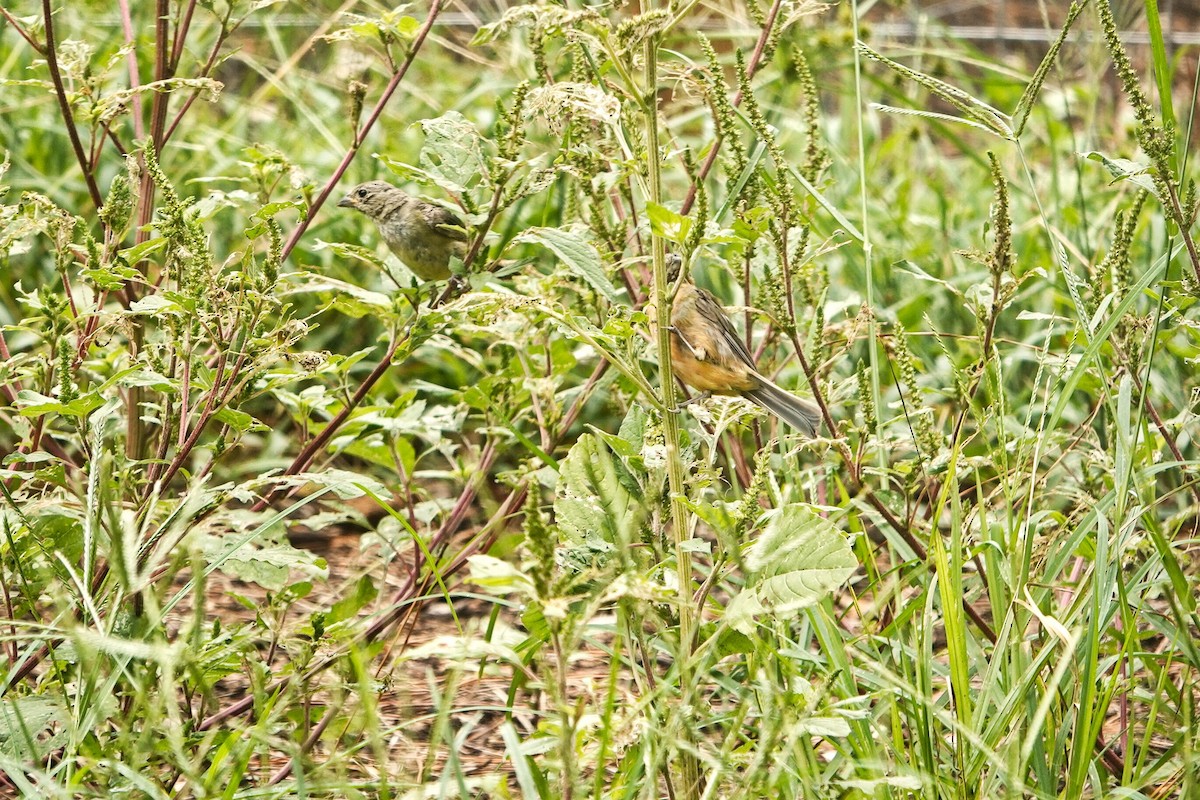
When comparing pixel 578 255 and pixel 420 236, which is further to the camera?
pixel 420 236

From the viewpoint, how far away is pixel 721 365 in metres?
2.95

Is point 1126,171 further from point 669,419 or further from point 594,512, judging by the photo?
point 594,512

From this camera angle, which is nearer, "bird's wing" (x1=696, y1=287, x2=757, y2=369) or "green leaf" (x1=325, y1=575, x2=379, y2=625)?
"green leaf" (x1=325, y1=575, x2=379, y2=625)

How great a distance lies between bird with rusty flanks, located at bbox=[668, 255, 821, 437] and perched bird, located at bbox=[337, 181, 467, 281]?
59 centimetres

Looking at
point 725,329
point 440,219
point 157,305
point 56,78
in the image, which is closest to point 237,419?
point 157,305

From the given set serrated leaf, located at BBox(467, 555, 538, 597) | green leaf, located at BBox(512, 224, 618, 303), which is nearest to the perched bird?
green leaf, located at BBox(512, 224, 618, 303)

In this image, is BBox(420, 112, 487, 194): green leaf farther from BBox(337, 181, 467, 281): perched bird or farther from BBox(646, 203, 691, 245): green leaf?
BBox(337, 181, 467, 281): perched bird

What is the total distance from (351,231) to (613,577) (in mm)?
3260

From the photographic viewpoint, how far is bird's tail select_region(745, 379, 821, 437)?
2.80 metres

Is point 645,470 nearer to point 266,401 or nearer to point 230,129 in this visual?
point 266,401

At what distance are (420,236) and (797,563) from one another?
1.80 meters

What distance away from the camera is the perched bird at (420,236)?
3352 millimetres

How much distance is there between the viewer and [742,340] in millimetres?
3068

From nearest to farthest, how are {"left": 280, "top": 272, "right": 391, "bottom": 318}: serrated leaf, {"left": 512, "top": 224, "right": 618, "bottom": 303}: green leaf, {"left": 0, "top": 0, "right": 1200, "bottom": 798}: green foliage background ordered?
{"left": 0, "top": 0, "right": 1200, "bottom": 798}: green foliage background < {"left": 512, "top": 224, "right": 618, "bottom": 303}: green leaf < {"left": 280, "top": 272, "right": 391, "bottom": 318}: serrated leaf
